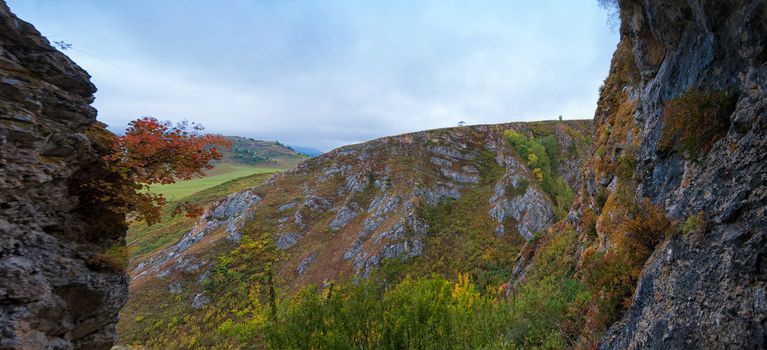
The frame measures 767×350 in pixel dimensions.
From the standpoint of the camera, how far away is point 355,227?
44.5m

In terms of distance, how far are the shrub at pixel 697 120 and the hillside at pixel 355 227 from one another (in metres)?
24.5

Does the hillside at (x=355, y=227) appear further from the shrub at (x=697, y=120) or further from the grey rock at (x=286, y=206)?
the shrub at (x=697, y=120)

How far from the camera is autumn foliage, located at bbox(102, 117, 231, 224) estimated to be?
7398 millimetres

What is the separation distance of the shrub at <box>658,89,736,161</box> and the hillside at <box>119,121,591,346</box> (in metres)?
24.5

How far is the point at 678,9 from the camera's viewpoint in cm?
742

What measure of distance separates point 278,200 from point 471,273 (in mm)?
33353

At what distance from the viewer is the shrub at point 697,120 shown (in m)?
5.95

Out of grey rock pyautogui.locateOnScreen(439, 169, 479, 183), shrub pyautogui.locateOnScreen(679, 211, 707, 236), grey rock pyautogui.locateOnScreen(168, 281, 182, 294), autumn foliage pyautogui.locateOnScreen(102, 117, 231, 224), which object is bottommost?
grey rock pyautogui.locateOnScreen(168, 281, 182, 294)

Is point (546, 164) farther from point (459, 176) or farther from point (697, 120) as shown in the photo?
point (697, 120)

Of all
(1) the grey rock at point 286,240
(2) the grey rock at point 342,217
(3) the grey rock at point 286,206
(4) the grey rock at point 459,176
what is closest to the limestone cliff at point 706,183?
(2) the grey rock at point 342,217

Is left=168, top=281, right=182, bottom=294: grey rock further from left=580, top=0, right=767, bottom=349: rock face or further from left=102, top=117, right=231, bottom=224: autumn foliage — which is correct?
left=580, top=0, right=767, bottom=349: rock face

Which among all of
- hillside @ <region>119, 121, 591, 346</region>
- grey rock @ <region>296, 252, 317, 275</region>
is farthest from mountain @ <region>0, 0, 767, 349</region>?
grey rock @ <region>296, 252, 317, 275</region>

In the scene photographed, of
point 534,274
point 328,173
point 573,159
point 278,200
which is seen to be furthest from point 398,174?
point 573,159

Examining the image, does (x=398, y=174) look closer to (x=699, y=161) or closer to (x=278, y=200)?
(x=278, y=200)
